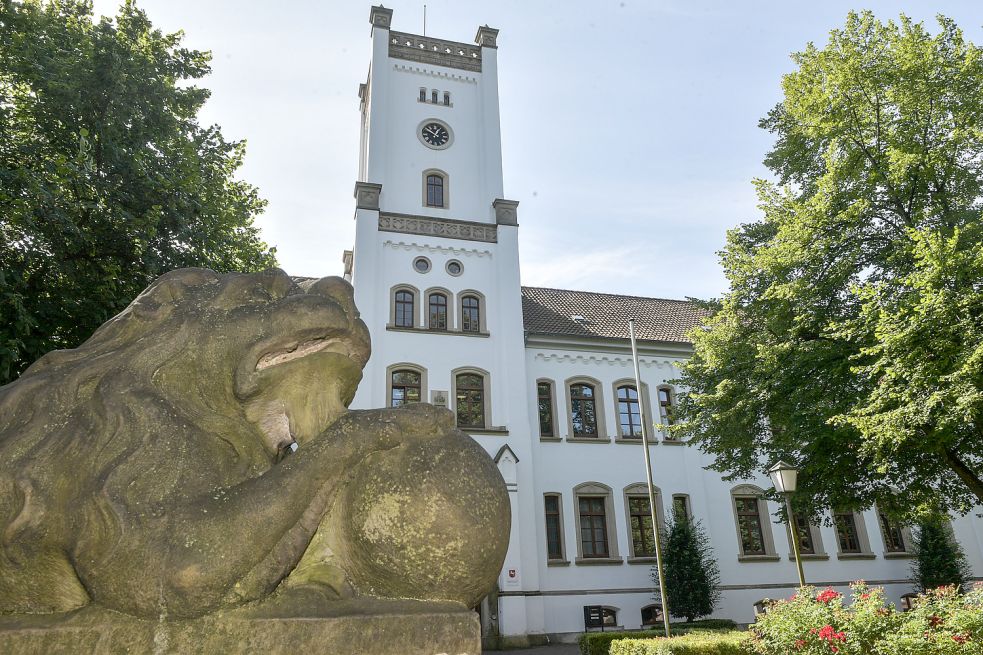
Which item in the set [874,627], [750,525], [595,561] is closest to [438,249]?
[595,561]

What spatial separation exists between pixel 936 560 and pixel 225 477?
26.2 m

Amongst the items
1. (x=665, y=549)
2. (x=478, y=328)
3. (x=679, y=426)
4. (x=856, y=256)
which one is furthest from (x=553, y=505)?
(x=856, y=256)

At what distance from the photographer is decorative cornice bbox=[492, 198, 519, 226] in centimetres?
2292

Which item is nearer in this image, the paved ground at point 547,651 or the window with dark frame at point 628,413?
the paved ground at point 547,651

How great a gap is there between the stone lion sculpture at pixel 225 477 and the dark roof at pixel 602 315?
19.7 metres

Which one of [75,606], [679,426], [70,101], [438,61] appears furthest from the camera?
[438,61]

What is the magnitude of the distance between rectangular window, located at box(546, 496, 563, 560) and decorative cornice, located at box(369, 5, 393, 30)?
18.0 metres

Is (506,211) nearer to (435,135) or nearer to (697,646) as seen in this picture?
(435,135)

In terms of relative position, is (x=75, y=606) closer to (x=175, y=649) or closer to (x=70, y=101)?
(x=175, y=649)

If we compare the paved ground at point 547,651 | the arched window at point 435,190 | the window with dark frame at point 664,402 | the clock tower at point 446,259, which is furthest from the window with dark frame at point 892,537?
the arched window at point 435,190

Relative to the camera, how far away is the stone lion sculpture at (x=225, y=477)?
206 cm

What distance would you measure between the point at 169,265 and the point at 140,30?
5042 mm

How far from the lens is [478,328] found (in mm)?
21516

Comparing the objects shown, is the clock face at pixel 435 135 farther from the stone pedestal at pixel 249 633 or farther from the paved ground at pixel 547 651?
the stone pedestal at pixel 249 633
